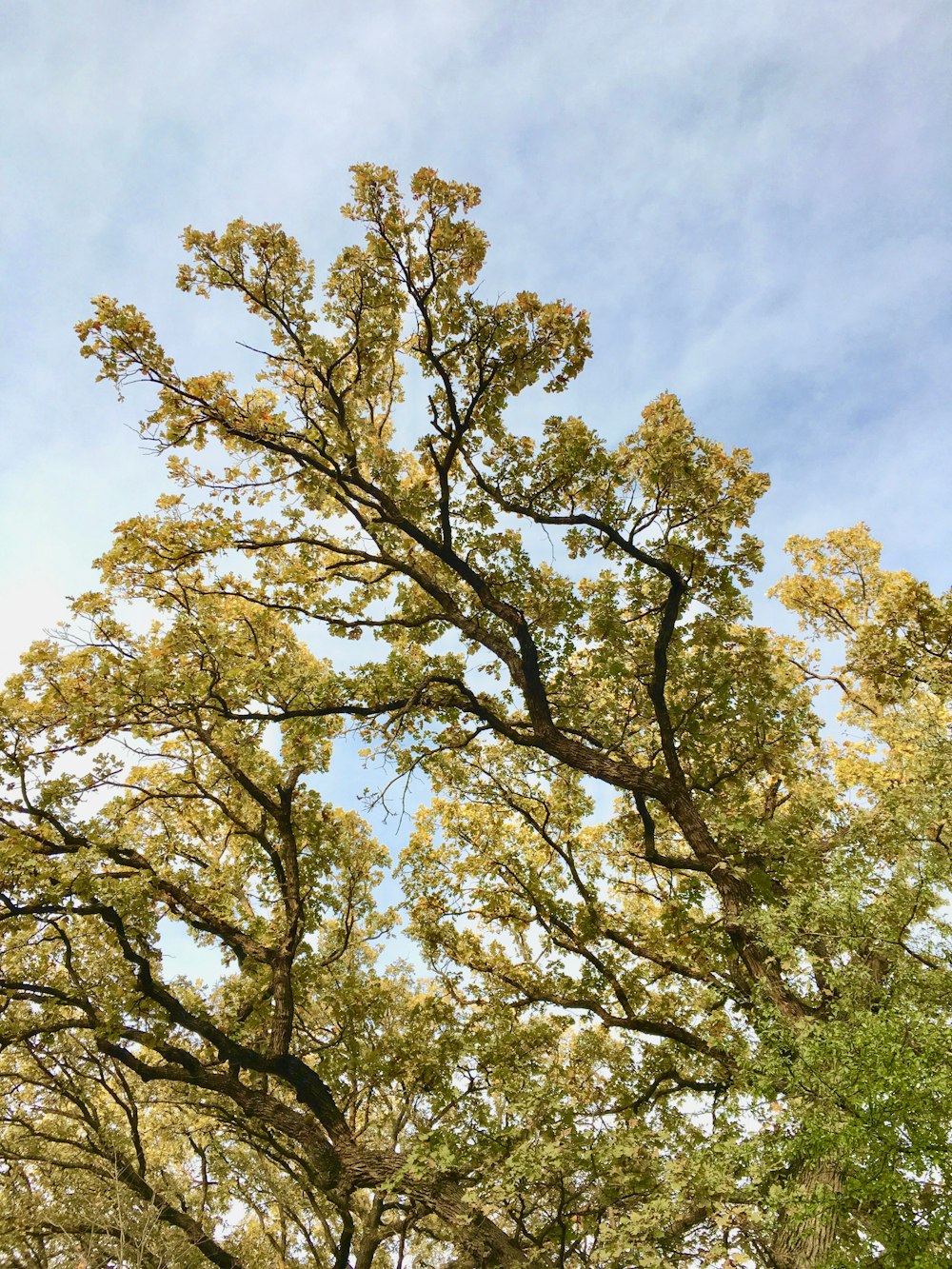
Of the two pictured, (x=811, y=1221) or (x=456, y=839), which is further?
(x=456, y=839)

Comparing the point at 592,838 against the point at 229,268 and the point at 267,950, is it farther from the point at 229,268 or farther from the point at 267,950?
the point at 229,268

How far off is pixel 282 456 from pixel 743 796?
29.5 feet

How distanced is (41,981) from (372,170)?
1228 cm

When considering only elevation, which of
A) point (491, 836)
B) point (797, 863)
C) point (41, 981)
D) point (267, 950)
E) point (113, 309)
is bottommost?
point (41, 981)

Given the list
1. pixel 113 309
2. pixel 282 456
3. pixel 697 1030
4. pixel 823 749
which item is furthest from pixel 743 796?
pixel 113 309

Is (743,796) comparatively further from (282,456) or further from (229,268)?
(229,268)

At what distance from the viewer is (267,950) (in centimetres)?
1015

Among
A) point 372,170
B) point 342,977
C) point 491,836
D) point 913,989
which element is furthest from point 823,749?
point 372,170

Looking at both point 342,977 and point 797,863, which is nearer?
point 797,863

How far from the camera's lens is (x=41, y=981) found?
10109 millimetres

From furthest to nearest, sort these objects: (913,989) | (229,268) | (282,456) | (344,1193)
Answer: (282,456), (229,268), (344,1193), (913,989)

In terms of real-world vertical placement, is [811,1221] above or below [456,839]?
below

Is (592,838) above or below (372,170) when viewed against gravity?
below

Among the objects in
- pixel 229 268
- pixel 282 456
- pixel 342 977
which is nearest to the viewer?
pixel 229 268
